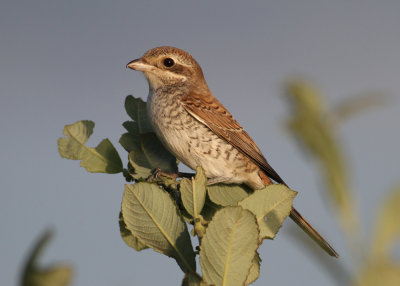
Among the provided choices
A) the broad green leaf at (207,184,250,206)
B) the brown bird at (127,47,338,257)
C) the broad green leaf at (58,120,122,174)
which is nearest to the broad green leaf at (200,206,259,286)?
the broad green leaf at (207,184,250,206)

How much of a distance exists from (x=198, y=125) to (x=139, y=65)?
0.83 m

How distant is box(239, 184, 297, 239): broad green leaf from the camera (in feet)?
6.47

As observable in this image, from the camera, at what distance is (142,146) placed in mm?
3127

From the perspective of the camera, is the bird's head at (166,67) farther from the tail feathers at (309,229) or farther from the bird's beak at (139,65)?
the tail feathers at (309,229)

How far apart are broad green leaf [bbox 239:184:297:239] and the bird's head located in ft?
10.1

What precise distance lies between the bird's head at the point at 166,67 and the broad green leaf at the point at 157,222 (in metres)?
2.97

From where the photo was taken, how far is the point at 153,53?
4.97 metres

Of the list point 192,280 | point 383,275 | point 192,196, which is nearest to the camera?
point 383,275

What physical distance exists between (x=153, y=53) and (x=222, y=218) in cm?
366

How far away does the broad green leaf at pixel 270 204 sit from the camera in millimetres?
1971

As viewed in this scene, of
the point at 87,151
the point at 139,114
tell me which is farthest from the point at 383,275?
the point at 139,114

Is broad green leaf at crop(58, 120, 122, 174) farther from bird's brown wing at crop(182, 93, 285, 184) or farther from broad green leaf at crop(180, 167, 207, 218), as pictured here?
bird's brown wing at crop(182, 93, 285, 184)

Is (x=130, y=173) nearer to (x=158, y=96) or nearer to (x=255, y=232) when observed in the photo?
(x=255, y=232)

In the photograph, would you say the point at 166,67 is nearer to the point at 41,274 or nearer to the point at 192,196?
the point at 192,196
